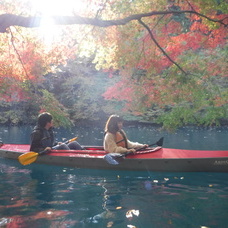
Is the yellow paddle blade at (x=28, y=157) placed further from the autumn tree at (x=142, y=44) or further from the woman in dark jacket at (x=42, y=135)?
the autumn tree at (x=142, y=44)

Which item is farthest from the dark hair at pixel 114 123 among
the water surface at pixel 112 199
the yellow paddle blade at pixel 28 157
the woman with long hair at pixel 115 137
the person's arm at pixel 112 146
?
the yellow paddle blade at pixel 28 157

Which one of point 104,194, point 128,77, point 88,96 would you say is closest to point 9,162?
point 104,194

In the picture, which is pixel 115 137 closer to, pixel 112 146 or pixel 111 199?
pixel 112 146

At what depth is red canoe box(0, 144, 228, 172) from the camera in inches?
284

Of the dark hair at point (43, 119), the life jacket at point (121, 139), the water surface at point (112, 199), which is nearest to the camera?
the water surface at point (112, 199)

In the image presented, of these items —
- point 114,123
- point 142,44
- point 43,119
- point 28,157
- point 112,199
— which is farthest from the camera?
point 142,44

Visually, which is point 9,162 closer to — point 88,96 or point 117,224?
point 117,224

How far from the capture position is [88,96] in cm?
2584

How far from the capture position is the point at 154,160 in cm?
750

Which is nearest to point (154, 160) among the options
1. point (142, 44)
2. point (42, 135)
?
point (42, 135)

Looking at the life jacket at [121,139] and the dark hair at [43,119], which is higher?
the dark hair at [43,119]

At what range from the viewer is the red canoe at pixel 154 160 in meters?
7.21

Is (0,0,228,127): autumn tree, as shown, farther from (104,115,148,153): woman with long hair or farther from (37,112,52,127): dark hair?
(104,115,148,153): woman with long hair

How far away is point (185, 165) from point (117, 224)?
3734 millimetres
